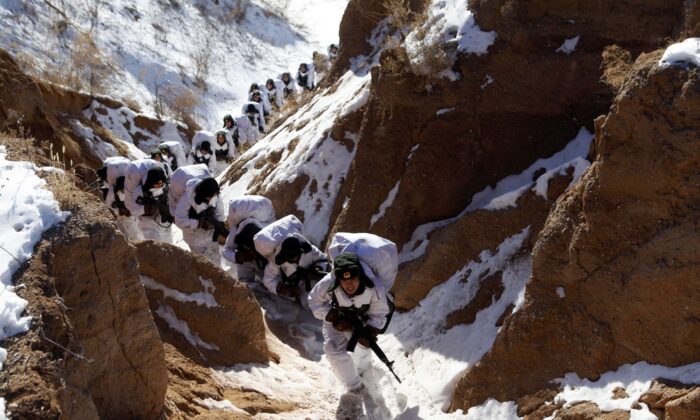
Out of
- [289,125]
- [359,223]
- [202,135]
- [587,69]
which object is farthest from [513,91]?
[202,135]

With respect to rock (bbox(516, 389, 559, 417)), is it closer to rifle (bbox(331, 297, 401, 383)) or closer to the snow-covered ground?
rifle (bbox(331, 297, 401, 383))

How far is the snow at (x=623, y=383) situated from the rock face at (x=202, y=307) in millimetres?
2747

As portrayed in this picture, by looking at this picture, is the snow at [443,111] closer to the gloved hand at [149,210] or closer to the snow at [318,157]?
the snow at [318,157]

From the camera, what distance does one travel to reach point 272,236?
7441 mm

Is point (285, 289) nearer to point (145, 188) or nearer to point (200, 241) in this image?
point (200, 241)

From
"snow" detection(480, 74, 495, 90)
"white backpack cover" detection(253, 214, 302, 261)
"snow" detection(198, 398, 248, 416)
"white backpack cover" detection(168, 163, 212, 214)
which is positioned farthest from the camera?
"white backpack cover" detection(168, 163, 212, 214)

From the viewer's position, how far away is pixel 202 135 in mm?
16891

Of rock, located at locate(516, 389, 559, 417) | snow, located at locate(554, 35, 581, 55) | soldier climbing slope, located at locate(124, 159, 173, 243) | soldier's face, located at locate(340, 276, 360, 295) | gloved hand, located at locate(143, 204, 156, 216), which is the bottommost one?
gloved hand, located at locate(143, 204, 156, 216)

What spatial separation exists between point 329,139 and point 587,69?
12.6ft

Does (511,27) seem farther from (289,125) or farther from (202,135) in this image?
(202,135)

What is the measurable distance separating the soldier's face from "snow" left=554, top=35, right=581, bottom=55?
362 cm

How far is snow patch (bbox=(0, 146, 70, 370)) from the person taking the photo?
122 inches

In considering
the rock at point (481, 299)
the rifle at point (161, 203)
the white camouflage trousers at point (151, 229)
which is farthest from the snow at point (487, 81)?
the white camouflage trousers at point (151, 229)

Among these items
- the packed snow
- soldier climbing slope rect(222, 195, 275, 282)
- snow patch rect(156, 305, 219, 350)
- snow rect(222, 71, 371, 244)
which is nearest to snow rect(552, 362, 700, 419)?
the packed snow
